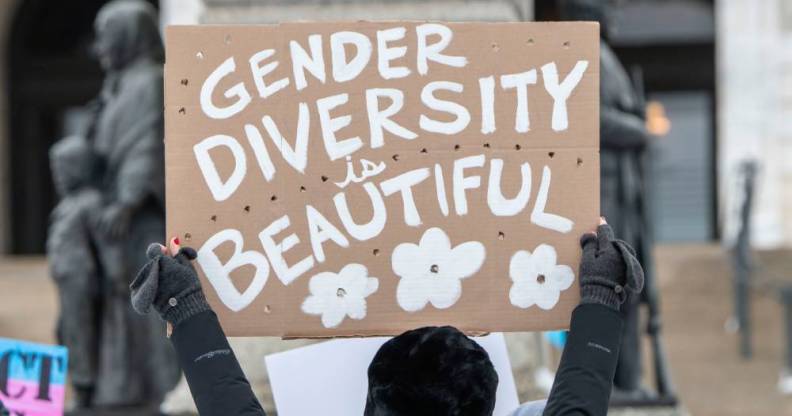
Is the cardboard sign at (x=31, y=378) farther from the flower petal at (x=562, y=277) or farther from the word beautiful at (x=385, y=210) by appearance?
the flower petal at (x=562, y=277)

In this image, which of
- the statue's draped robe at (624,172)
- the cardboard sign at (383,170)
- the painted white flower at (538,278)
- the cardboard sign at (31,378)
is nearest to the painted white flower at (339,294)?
the cardboard sign at (383,170)

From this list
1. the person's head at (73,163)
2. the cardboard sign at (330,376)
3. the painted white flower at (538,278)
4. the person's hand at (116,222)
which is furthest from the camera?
the person's head at (73,163)

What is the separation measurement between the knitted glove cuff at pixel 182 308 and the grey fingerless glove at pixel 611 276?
0.66 metres

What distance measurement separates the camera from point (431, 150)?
119 inches

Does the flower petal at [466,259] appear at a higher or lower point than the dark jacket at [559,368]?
higher

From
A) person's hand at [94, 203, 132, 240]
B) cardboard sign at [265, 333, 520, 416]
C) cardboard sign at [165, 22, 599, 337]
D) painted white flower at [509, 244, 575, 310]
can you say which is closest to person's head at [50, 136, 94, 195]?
person's hand at [94, 203, 132, 240]

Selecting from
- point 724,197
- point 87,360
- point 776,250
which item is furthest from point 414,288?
point 724,197

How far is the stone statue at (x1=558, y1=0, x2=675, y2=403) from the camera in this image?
593 centimetres

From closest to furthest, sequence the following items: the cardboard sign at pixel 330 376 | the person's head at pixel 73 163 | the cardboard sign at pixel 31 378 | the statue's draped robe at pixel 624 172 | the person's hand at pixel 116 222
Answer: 1. the cardboard sign at pixel 330 376
2. the cardboard sign at pixel 31 378
3. the statue's draped robe at pixel 624 172
4. the person's hand at pixel 116 222
5. the person's head at pixel 73 163

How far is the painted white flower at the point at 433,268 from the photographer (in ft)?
9.73

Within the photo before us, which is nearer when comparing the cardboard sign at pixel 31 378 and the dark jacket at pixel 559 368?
the dark jacket at pixel 559 368

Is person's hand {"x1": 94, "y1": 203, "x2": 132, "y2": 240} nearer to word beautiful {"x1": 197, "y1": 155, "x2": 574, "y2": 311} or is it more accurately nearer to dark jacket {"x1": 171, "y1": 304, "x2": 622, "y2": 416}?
word beautiful {"x1": 197, "y1": 155, "x2": 574, "y2": 311}

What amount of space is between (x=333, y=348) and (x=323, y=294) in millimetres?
350

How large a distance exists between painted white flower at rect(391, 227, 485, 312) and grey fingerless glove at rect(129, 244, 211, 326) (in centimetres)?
44
